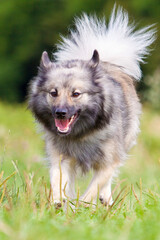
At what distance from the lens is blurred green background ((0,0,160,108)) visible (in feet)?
91.2

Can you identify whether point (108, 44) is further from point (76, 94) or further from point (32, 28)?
point (32, 28)

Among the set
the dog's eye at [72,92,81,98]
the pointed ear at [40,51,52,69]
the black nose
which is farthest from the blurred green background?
the black nose

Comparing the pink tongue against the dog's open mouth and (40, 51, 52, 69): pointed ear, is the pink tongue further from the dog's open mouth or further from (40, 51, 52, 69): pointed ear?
(40, 51, 52, 69): pointed ear

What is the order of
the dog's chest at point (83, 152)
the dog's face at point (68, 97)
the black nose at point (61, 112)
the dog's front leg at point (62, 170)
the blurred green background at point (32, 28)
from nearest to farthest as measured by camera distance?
1. the black nose at point (61, 112)
2. the dog's face at point (68, 97)
3. the dog's front leg at point (62, 170)
4. the dog's chest at point (83, 152)
5. the blurred green background at point (32, 28)

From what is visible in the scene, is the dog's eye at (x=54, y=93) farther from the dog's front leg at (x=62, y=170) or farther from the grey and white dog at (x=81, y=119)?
the dog's front leg at (x=62, y=170)

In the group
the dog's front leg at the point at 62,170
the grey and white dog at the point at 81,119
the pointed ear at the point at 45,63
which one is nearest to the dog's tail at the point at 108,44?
the grey and white dog at the point at 81,119

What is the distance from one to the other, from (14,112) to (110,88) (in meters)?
7.97

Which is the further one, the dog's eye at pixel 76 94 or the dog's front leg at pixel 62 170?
the dog's front leg at pixel 62 170

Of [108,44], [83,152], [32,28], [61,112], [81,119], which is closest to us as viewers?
[61,112]

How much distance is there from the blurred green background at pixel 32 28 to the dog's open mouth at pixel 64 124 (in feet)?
71.0

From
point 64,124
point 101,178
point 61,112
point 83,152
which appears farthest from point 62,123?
point 101,178

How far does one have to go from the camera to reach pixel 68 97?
491 centimetres

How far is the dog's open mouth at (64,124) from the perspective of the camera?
491 centimetres

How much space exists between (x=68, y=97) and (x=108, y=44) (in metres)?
1.59
